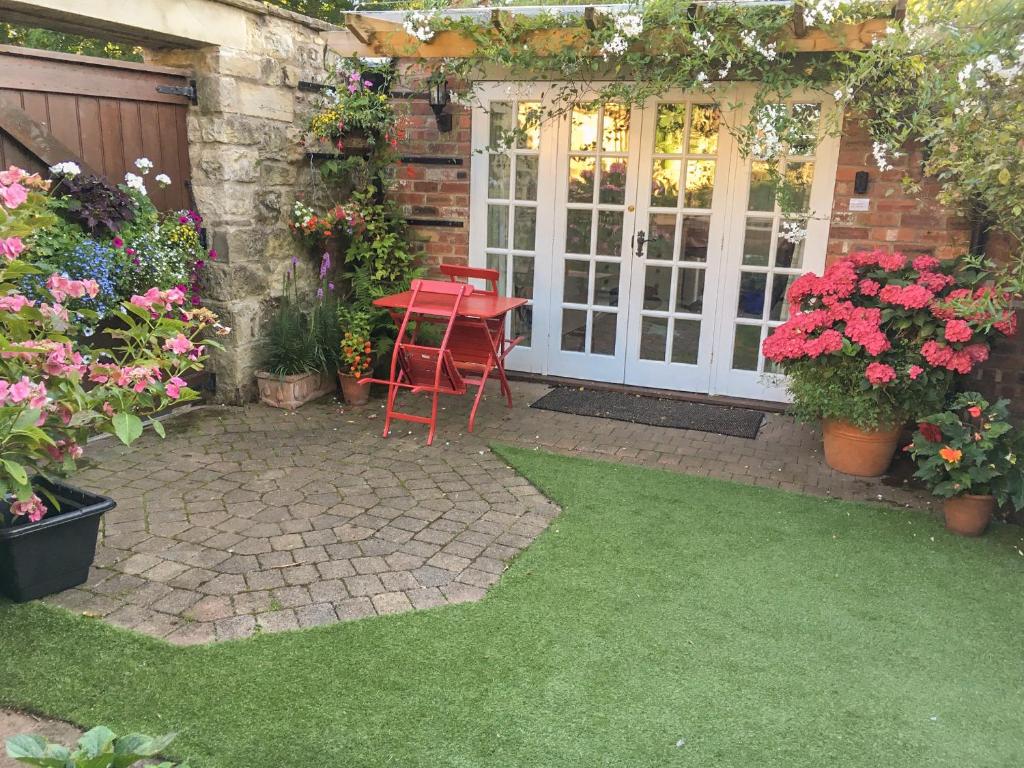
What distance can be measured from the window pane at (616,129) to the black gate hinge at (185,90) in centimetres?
264

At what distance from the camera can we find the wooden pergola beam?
4.31m

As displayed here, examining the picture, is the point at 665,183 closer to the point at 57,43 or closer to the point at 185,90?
the point at 185,90

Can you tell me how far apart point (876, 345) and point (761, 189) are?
168cm

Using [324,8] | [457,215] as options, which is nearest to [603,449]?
[457,215]

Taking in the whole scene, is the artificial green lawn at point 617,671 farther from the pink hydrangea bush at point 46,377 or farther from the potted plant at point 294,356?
the potted plant at point 294,356

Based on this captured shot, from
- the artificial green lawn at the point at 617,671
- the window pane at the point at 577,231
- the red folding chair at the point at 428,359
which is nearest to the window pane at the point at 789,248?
the window pane at the point at 577,231

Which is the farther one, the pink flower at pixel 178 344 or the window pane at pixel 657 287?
the window pane at pixel 657 287

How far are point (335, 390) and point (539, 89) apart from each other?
8.28 ft

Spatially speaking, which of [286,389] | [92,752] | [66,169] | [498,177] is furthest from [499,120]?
[92,752]

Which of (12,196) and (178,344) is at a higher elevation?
(12,196)

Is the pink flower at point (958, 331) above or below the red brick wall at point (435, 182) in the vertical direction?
below

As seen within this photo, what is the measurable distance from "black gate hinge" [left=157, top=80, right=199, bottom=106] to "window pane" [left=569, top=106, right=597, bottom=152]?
2461mm

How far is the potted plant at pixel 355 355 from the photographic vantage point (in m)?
5.36

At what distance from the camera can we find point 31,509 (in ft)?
9.02
